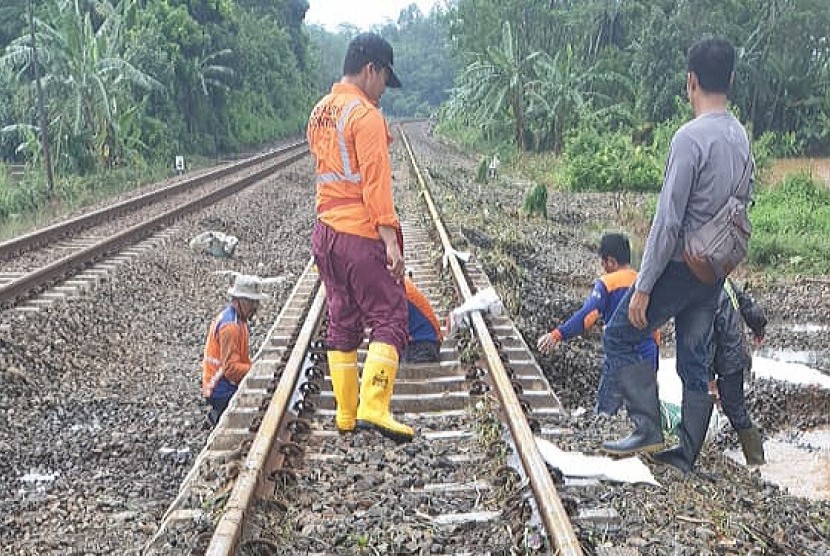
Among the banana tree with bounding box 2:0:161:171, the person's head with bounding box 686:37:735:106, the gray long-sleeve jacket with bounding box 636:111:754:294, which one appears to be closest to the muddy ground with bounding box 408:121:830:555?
the gray long-sleeve jacket with bounding box 636:111:754:294

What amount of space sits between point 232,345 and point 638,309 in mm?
2619

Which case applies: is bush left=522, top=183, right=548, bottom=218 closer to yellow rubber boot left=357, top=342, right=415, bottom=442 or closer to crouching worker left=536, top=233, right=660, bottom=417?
crouching worker left=536, top=233, right=660, bottom=417

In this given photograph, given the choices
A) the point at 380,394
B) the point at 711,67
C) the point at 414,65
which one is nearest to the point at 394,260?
the point at 380,394

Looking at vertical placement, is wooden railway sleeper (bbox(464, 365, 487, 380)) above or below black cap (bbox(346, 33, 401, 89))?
below

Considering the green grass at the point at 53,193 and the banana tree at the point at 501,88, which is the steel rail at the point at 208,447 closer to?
the green grass at the point at 53,193

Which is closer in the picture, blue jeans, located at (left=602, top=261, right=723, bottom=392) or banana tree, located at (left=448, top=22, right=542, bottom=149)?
blue jeans, located at (left=602, top=261, right=723, bottom=392)

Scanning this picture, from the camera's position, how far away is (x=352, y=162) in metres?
4.02

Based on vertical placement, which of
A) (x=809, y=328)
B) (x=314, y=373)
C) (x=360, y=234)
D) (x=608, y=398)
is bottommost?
(x=809, y=328)

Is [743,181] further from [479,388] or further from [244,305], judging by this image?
[244,305]

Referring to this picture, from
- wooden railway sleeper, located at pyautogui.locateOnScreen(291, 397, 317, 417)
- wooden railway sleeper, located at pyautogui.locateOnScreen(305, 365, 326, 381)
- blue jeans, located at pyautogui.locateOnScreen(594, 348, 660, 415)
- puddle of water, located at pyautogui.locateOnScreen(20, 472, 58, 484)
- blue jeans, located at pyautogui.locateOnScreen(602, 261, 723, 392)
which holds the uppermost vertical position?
blue jeans, located at pyautogui.locateOnScreen(602, 261, 723, 392)

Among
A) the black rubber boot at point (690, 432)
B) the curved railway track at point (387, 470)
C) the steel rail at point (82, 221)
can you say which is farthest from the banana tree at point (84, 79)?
the black rubber boot at point (690, 432)

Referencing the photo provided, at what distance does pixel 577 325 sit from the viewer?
5.08m

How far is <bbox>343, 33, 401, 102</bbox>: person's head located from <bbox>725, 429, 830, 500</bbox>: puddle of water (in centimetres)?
326

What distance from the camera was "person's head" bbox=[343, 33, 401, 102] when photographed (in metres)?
4.10
